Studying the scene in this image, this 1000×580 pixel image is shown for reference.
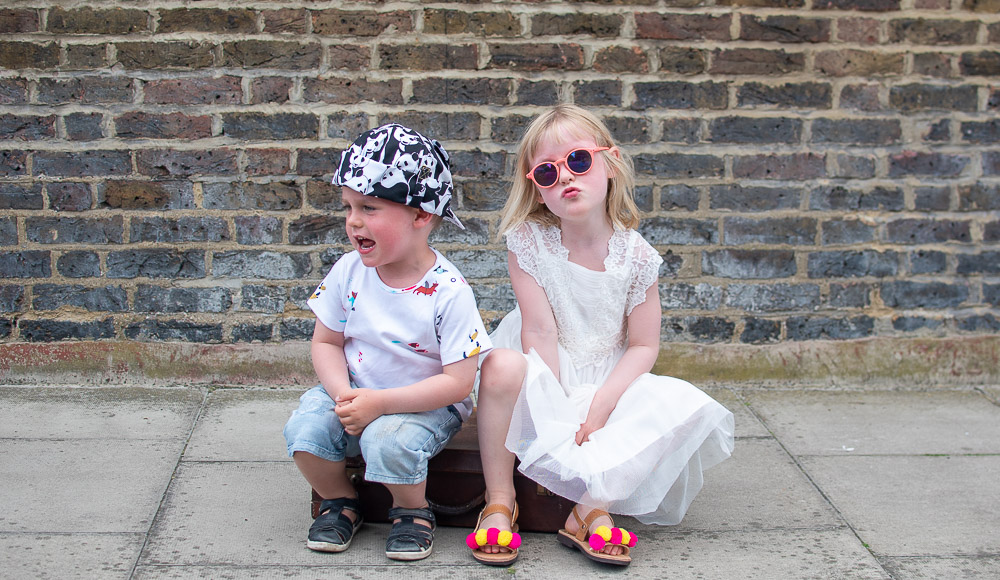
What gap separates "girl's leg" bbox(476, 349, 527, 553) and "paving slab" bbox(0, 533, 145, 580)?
0.96m

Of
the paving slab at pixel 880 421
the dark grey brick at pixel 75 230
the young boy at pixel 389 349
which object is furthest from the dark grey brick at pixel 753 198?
the dark grey brick at pixel 75 230

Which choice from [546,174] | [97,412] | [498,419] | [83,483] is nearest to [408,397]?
[498,419]

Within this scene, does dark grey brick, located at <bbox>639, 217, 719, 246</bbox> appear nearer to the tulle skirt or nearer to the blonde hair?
the blonde hair


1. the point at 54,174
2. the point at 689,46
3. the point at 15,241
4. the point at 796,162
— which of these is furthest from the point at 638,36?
the point at 15,241

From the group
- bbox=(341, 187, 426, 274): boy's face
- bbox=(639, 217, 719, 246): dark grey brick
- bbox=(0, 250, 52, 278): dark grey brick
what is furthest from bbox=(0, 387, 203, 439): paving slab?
bbox=(639, 217, 719, 246): dark grey brick

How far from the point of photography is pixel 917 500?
118 inches

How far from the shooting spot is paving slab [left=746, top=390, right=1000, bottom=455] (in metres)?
3.46

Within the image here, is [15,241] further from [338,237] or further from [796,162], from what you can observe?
[796,162]

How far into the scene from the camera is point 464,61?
12.3ft

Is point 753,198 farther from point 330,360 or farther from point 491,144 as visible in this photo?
point 330,360

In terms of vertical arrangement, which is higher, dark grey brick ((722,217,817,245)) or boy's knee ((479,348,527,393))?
dark grey brick ((722,217,817,245))

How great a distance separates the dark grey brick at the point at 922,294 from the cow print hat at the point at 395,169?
94.3 inches

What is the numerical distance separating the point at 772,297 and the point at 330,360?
2.16 meters

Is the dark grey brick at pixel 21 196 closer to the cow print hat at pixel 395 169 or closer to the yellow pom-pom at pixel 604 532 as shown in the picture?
the cow print hat at pixel 395 169
